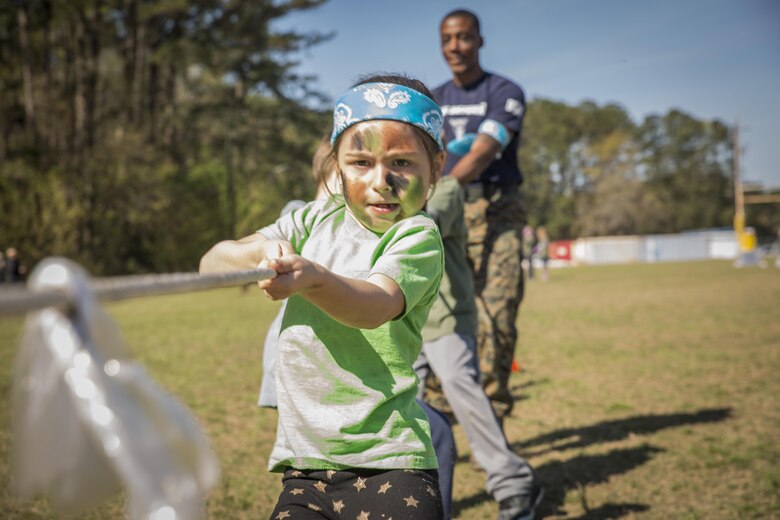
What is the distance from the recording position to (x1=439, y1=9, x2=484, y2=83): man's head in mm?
4488

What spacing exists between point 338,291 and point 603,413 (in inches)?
224

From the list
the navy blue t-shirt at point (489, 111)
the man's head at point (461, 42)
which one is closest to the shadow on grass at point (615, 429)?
the navy blue t-shirt at point (489, 111)

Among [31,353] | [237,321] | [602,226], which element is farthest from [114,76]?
[602,226]

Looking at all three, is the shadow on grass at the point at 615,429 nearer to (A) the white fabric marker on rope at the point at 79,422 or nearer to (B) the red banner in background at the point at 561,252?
(A) the white fabric marker on rope at the point at 79,422

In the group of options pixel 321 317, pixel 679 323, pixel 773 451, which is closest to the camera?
pixel 321 317

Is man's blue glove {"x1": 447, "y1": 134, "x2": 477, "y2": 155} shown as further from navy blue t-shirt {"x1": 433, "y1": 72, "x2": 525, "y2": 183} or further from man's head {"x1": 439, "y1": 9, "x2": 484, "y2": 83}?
man's head {"x1": 439, "y1": 9, "x2": 484, "y2": 83}

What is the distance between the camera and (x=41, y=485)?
0.73 meters

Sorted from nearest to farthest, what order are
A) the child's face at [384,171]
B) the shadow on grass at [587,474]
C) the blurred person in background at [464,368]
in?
the child's face at [384,171] < the blurred person in background at [464,368] < the shadow on grass at [587,474]

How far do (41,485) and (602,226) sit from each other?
79.4 meters

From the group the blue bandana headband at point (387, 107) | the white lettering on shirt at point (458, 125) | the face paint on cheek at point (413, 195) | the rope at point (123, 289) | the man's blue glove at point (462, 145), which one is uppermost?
the white lettering on shirt at point (458, 125)

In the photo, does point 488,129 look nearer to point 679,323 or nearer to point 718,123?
point 679,323

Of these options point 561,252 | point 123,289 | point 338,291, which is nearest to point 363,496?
point 338,291

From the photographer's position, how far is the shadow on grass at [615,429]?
5566mm

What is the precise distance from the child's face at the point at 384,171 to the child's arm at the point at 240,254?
0.99 ft
